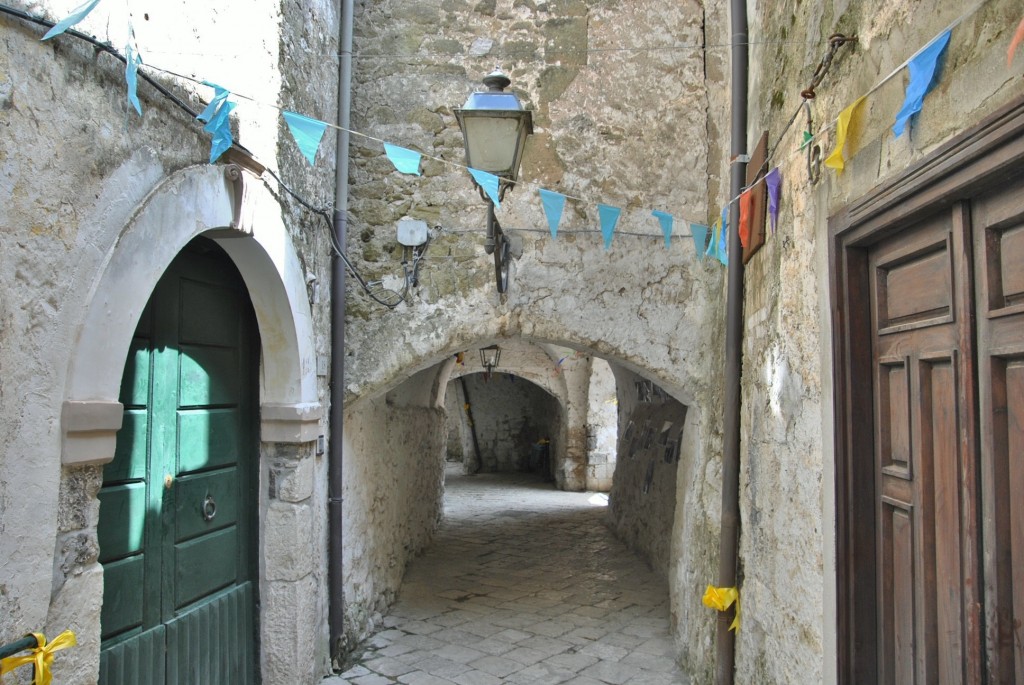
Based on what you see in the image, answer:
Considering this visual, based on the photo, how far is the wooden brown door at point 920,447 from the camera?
5.99 ft

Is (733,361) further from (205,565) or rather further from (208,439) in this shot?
(205,565)

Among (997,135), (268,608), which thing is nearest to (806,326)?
(997,135)

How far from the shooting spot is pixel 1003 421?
A: 1.65 metres

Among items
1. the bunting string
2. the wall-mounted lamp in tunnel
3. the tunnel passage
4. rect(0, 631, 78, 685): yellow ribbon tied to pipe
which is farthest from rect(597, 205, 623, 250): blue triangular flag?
the wall-mounted lamp in tunnel

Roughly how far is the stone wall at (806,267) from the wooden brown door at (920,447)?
0.65ft

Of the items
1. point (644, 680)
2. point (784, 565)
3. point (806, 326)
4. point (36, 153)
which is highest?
point (36, 153)

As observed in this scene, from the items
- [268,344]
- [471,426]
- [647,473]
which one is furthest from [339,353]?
[471,426]

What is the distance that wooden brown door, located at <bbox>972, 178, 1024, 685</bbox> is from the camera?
1591mm

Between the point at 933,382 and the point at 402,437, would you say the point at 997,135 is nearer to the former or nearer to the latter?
the point at 933,382

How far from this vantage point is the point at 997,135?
4.97 ft

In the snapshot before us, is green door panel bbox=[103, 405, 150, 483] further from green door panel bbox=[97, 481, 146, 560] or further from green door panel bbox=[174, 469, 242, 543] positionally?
green door panel bbox=[174, 469, 242, 543]

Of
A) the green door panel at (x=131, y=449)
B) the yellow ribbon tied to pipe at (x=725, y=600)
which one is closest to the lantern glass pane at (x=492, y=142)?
the green door panel at (x=131, y=449)

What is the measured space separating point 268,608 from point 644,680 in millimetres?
2113

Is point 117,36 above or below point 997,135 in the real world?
above
